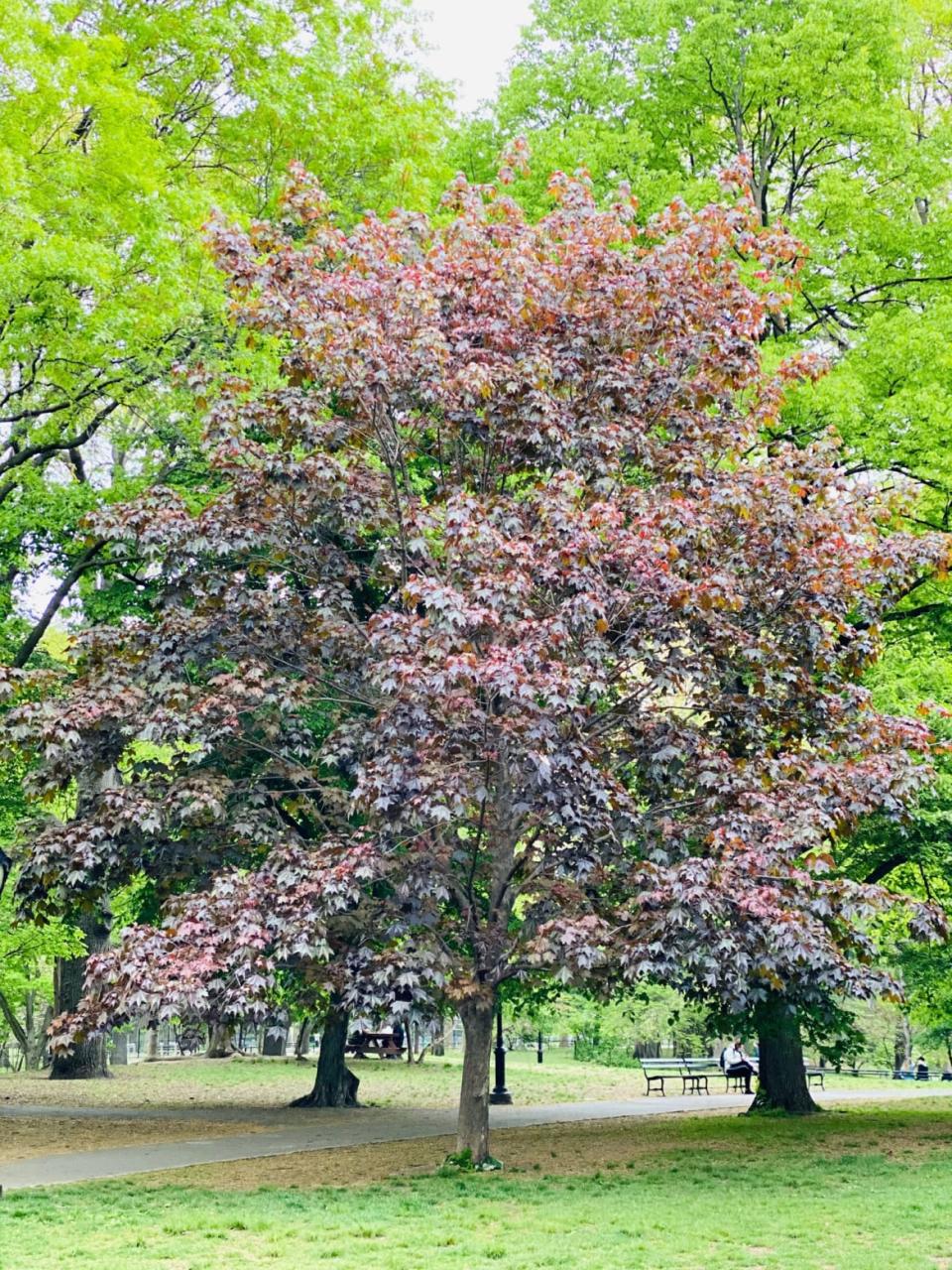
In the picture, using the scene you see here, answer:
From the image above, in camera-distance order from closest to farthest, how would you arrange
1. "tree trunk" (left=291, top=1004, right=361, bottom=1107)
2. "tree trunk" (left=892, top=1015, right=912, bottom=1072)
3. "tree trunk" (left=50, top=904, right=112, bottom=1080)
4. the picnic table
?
"tree trunk" (left=291, top=1004, right=361, bottom=1107) < "tree trunk" (left=50, top=904, right=112, bottom=1080) < the picnic table < "tree trunk" (left=892, top=1015, right=912, bottom=1072)

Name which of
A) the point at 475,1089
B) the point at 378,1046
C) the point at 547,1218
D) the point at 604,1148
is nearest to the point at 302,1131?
Answer: the point at 604,1148

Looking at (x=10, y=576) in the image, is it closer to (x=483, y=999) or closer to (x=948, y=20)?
(x=483, y=999)

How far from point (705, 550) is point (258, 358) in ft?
20.3

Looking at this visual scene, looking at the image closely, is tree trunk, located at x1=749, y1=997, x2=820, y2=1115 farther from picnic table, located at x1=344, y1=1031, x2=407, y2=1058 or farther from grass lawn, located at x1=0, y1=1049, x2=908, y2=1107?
picnic table, located at x1=344, y1=1031, x2=407, y2=1058

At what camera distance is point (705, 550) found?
→ 415 inches

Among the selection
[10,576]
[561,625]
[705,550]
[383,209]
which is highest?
[383,209]

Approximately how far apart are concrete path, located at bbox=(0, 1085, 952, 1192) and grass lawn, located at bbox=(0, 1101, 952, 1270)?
35.4 inches

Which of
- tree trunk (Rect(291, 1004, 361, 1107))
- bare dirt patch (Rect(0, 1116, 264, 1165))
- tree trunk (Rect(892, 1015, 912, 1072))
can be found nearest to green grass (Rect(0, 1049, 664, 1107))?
tree trunk (Rect(291, 1004, 361, 1107))

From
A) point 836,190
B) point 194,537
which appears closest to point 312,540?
point 194,537

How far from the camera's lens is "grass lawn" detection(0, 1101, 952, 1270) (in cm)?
718

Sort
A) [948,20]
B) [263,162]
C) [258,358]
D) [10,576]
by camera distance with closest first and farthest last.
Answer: [258,358] → [263,162] → [10,576] → [948,20]

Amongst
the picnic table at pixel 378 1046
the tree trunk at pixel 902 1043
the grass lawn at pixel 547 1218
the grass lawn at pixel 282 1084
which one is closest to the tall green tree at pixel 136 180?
the grass lawn at pixel 547 1218

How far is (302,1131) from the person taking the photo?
1474 centimetres

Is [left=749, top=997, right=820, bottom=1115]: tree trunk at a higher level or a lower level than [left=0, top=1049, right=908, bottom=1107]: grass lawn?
higher
